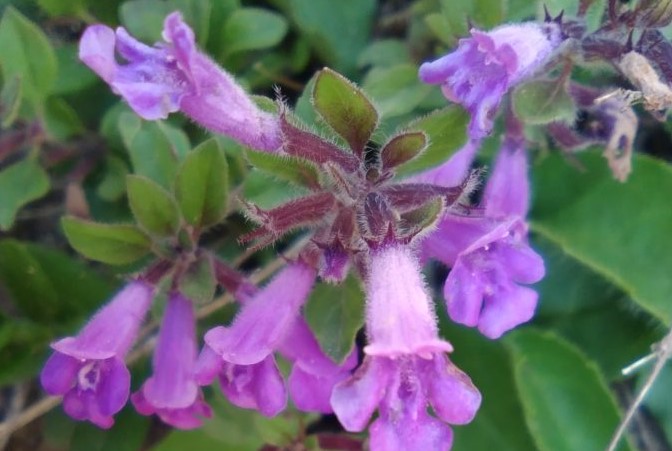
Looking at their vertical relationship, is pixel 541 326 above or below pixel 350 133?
below

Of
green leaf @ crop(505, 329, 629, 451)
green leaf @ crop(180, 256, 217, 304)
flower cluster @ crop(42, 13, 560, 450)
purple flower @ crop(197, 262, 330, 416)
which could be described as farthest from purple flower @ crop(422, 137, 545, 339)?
green leaf @ crop(505, 329, 629, 451)

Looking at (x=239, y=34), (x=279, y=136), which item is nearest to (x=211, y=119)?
(x=279, y=136)

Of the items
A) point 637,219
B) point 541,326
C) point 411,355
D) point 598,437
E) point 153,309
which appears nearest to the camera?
point 411,355

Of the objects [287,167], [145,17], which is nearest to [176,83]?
[287,167]

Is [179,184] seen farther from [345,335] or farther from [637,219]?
[637,219]

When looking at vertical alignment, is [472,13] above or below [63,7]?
Result: above

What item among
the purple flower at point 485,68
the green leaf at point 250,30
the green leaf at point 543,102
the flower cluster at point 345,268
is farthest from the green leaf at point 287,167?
the green leaf at point 250,30

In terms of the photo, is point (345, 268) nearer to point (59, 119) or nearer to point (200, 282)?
point (200, 282)
